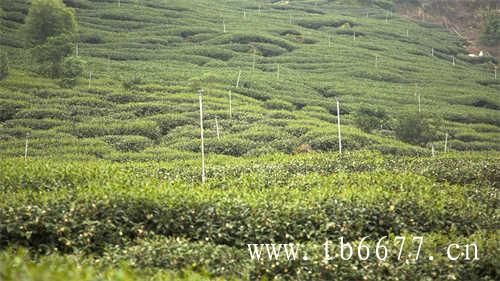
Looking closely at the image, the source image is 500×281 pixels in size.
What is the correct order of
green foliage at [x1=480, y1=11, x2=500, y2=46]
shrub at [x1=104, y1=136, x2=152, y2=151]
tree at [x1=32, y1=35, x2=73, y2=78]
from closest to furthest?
shrub at [x1=104, y1=136, x2=152, y2=151] → tree at [x1=32, y1=35, x2=73, y2=78] → green foliage at [x1=480, y1=11, x2=500, y2=46]

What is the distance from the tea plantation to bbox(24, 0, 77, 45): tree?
2384 mm

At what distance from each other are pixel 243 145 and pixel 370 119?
1326 centimetres

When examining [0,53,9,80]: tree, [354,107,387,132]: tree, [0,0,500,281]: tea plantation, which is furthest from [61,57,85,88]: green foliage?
[354,107,387,132]: tree

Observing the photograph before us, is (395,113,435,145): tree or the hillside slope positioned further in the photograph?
(395,113,435,145): tree

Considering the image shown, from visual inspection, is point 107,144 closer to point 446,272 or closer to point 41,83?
point 41,83

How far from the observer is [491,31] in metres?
89.5

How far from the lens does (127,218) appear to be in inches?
628

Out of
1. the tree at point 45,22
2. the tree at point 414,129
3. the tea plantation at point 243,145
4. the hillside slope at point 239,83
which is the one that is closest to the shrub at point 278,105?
the hillside slope at point 239,83

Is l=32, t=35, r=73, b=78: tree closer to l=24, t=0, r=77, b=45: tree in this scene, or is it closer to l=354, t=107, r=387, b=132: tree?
l=24, t=0, r=77, b=45: tree

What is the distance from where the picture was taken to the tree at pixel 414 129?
1753 inches

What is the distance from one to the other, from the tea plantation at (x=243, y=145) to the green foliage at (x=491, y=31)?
4447 mm

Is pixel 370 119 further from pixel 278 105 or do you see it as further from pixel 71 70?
pixel 71 70

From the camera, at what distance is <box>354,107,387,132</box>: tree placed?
45531 millimetres

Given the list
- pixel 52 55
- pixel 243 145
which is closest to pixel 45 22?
pixel 52 55
